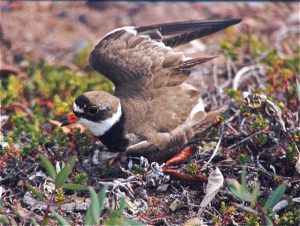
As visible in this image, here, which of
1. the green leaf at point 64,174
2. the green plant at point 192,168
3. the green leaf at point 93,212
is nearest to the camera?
the green leaf at point 93,212

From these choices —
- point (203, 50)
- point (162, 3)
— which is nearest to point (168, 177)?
point (203, 50)

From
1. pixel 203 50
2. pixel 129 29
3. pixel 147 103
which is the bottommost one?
pixel 203 50

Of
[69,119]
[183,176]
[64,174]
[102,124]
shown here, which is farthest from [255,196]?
[69,119]

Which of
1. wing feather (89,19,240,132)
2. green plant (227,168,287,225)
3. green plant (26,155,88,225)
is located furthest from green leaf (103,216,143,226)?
wing feather (89,19,240,132)

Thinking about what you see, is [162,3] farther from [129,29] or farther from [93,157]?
[93,157]

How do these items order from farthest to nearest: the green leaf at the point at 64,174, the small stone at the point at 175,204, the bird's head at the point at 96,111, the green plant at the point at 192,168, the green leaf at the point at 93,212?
the bird's head at the point at 96,111
the green plant at the point at 192,168
the small stone at the point at 175,204
the green leaf at the point at 64,174
the green leaf at the point at 93,212

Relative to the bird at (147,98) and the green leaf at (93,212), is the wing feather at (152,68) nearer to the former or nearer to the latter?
the bird at (147,98)

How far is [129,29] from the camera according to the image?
6230 millimetres

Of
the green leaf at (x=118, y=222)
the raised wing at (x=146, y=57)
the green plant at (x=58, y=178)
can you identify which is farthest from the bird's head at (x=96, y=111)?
the green leaf at (x=118, y=222)

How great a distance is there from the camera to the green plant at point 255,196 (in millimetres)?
4285

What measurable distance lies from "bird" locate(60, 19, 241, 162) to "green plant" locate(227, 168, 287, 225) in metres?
1.15

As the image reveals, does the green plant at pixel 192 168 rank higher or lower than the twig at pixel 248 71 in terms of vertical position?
higher

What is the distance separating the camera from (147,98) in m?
A: 5.82

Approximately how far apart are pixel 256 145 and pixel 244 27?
316cm
